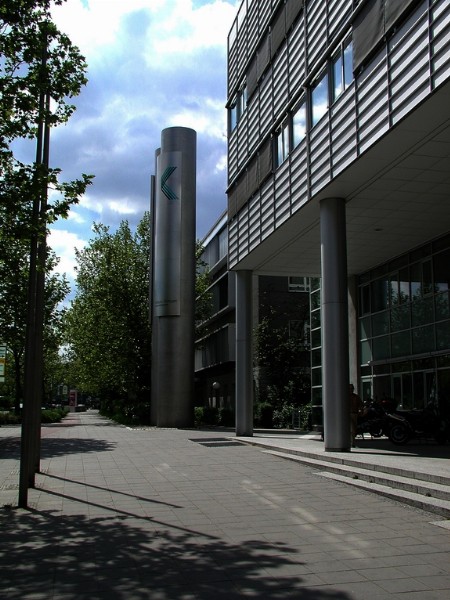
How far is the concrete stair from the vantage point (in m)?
8.23

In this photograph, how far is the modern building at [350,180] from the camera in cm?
1147

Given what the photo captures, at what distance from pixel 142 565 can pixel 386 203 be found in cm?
1155

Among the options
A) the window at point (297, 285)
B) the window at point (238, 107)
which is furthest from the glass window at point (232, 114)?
the window at point (297, 285)

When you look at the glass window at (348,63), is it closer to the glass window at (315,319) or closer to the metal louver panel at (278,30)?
the metal louver panel at (278,30)

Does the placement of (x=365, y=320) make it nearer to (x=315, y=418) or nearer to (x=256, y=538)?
(x=315, y=418)

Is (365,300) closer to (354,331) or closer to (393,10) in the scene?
(354,331)

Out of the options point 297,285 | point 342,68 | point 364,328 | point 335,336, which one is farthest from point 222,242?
point 335,336

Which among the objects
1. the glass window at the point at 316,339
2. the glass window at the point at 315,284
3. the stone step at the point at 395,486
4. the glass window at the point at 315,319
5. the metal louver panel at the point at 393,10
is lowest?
the stone step at the point at 395,486

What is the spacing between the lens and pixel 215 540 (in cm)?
686

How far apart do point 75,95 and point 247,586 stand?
8540 millimetres

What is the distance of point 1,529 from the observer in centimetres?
747

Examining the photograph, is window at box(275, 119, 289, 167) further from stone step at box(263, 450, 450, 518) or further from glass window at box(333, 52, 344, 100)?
stone step at box(263, 450, 450, 518)

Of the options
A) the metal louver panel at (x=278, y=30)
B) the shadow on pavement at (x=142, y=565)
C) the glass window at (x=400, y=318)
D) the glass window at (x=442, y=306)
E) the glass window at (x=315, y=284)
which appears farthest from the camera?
the glass window at (x=315, y=284)

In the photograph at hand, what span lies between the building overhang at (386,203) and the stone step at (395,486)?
19.6 ft
